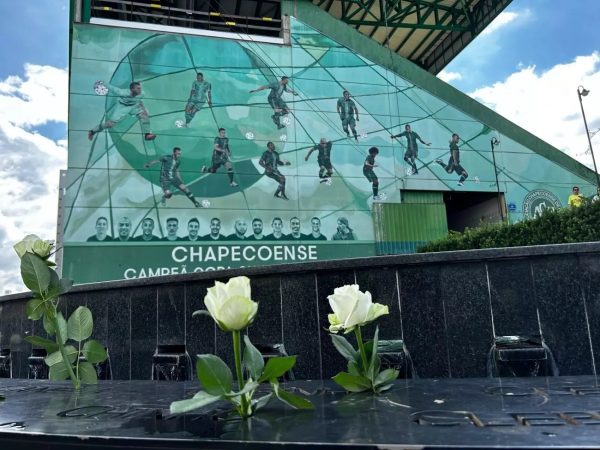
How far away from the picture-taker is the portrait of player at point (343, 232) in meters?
20.2

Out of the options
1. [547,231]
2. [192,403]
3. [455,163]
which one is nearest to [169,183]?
[455,163]

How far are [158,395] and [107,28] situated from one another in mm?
20186

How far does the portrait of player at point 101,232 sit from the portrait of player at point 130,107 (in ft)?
11.6

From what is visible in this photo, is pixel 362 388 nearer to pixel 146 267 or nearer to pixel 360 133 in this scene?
pixel 146 267

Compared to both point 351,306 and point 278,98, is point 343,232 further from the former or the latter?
point 351,306

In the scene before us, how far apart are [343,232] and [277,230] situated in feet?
9.05

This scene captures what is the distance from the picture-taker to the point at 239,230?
1919cm

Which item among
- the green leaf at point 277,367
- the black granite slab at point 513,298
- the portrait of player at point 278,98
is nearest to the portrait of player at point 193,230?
the portrait of player at point 278,98

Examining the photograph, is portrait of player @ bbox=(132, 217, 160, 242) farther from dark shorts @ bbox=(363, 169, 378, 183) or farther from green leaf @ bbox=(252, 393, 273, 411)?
green leaf @ bbox=(252, 393, 273, 411)

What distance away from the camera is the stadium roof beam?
87.9 ft

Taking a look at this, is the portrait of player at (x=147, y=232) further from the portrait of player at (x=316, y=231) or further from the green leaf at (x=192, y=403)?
the green leaf at (x=192, y=403)

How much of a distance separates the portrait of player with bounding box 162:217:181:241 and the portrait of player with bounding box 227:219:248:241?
2033 millimetres

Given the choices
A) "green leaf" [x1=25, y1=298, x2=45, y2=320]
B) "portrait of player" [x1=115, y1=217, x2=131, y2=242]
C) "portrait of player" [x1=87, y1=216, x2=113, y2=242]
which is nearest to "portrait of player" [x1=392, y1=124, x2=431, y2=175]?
"portrait of player" [x1=115, y1=217, x2=131, y2=242]

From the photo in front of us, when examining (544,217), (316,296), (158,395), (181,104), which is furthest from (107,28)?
(158,395)
